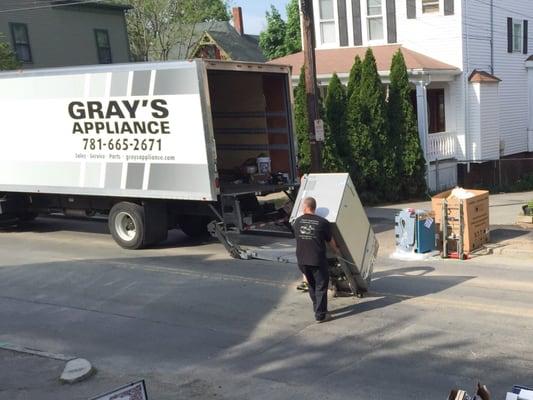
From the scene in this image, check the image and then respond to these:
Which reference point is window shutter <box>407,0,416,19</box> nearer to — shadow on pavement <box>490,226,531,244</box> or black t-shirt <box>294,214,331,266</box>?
shadow on pavement <box>490,226,531,244</box>

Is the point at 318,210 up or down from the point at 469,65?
down

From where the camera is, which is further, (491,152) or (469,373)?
(491,152)

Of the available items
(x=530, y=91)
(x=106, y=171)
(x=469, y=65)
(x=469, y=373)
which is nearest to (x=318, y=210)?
(x=469, y=373)

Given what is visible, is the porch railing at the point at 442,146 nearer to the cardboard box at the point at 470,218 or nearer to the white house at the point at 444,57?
the white house at the point at 444,57

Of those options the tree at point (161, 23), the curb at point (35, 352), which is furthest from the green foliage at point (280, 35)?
the curb at point (35, 352)

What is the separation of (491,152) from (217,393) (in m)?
19.9

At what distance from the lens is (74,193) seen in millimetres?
12828

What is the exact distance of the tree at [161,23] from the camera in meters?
38.6

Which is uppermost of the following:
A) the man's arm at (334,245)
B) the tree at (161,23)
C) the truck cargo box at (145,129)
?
the tree at (161,23)

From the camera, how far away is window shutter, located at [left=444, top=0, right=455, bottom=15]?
21.5m

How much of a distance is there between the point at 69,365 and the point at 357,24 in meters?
19.5

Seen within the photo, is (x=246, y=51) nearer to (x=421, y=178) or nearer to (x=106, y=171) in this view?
(x=421, y=178)

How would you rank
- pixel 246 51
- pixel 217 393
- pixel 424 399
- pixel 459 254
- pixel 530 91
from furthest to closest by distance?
pixel 246 51
pixel 530 91
pixel 459 254
pixel 217 393
pixel 424 399

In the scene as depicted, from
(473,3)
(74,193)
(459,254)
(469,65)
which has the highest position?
(473,3)
